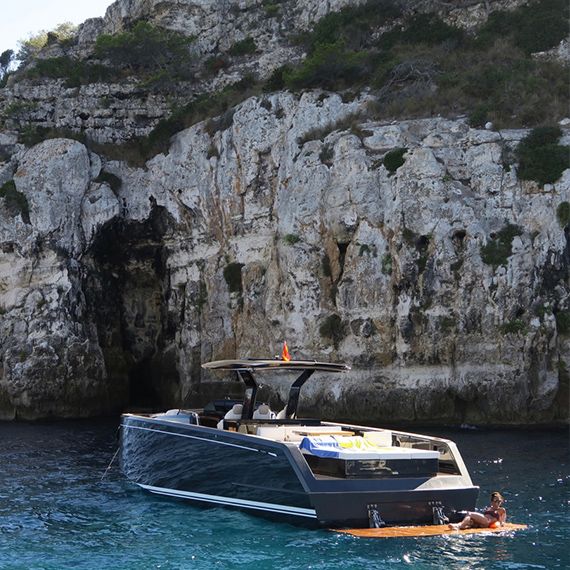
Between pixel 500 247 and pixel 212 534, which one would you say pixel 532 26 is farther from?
pixel 212 534

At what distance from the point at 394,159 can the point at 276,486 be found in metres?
20.5

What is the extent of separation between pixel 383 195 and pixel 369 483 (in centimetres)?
1993

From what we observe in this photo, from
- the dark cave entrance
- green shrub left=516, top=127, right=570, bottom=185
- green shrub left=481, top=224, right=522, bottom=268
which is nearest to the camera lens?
green shrub left=481, top=224, right=522, bottom=268

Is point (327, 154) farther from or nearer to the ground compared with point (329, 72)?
nearer to the ground

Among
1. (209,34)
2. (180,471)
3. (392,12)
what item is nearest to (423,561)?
(180,471)

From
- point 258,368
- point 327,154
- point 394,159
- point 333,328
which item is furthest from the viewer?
point 327,154

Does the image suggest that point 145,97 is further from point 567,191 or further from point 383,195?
point 567,191

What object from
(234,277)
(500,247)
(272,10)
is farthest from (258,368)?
(272,10)

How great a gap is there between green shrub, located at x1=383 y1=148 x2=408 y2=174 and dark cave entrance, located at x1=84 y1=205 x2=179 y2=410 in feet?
37.1

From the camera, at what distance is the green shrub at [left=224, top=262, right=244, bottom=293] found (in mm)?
36781

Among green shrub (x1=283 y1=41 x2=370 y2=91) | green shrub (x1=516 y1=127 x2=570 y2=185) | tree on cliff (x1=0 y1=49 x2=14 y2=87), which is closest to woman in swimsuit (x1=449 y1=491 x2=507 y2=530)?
green shrub (x1=516 y1=127 x2=570 y2=185)

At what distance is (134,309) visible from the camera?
140 feet

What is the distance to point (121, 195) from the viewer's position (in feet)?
133

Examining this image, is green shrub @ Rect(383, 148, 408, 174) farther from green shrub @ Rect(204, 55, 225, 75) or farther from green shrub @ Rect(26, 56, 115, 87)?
green shrub @ Rect(26, 56, 115, 87)
